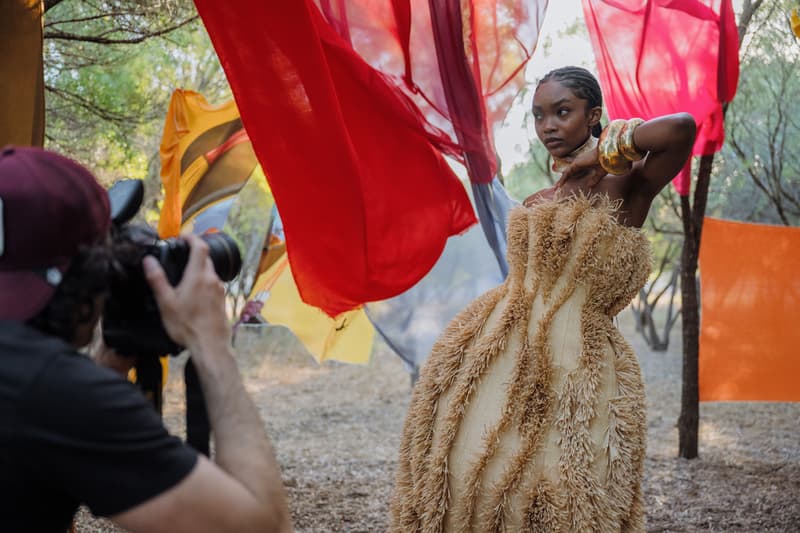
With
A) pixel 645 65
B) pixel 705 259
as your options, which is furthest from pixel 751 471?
pixel 645 65

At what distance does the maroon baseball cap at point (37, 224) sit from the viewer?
3.14ft

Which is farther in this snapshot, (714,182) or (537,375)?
(714,182)

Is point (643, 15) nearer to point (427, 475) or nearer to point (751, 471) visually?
point (427, 475)

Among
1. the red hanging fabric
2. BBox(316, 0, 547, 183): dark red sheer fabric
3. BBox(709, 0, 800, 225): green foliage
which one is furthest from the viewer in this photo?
BBox(709, 0, 800, 225): green foliage

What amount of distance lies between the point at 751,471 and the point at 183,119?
166 inches

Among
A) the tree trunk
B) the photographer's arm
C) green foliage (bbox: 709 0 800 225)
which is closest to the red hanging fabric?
the photographer's arm

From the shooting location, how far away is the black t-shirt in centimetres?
89

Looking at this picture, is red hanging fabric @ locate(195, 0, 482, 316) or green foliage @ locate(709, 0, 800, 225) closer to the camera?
red hanging fabric @ locate(195, 0, 482, 316)

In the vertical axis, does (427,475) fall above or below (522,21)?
below

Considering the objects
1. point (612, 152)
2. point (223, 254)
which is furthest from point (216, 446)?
point (612, 152)

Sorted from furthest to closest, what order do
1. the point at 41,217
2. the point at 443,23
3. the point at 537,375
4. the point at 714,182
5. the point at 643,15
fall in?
the point at 714,182 < the point at 643,15 < the point at 443,23 < the point at 537,375 < the point at 41,217

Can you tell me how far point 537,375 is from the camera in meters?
1.87

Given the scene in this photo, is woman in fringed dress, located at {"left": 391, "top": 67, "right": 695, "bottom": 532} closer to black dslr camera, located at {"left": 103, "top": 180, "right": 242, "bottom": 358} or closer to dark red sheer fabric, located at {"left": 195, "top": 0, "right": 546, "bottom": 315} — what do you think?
dark red sheer fabric, located at {"left": 195, "top": 0, "right": 546, "bottom": 315}

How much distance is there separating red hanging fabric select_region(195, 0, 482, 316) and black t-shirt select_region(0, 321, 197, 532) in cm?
163
